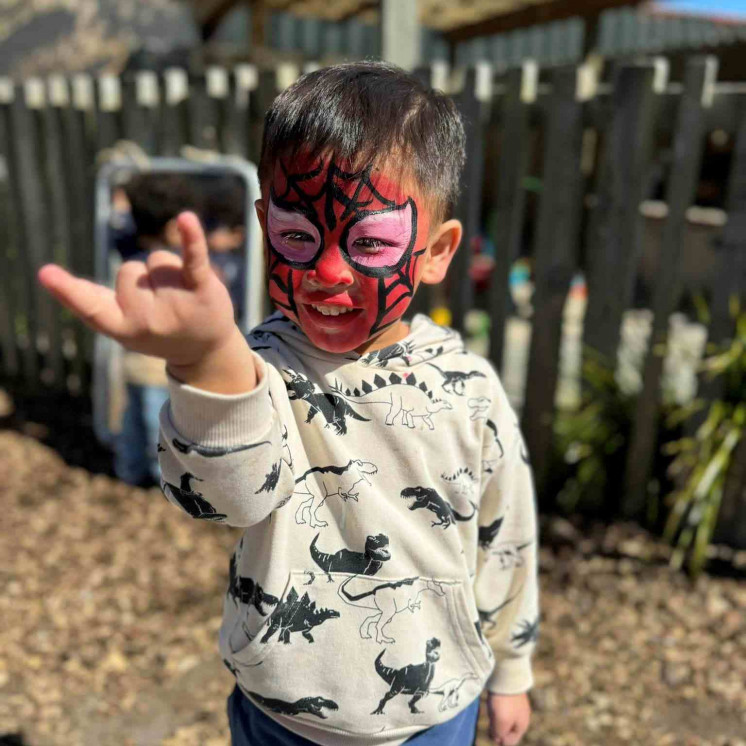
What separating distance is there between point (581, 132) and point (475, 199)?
551mm

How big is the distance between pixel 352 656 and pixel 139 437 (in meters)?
3.08

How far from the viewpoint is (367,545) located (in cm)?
121

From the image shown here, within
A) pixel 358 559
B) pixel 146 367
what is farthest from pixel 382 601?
pixel 146 367

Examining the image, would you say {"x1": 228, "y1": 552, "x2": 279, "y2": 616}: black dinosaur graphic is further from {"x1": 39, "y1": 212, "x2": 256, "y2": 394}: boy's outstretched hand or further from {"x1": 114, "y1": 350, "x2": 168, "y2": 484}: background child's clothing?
{"x1": 114, "y1": 350, "x2": 168, "y2": 484}: background child's clothing

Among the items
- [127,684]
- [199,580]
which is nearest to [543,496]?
[199,580]

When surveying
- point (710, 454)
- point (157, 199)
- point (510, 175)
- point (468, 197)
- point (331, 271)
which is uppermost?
point (331, 271)

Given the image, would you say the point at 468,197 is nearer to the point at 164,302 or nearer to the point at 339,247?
the point at 339,247

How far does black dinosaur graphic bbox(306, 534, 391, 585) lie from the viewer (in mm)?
1214

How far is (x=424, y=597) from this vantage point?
4.19 ft

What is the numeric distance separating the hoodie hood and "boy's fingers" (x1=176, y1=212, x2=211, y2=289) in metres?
0.40

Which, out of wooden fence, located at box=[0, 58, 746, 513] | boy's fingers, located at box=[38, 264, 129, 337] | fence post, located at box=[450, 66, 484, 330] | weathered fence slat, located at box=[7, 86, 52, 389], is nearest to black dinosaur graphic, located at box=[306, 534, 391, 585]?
boy's fingers, located at box=[38, 264, 129, 337]

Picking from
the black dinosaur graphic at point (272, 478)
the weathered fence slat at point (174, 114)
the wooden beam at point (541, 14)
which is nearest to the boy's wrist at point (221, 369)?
the black dinosaur graphic at point (272, 478)

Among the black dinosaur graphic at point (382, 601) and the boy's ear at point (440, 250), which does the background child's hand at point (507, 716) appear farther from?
the boy's ear at point (440, 250)

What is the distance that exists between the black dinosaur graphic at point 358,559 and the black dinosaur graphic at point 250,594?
7cm
